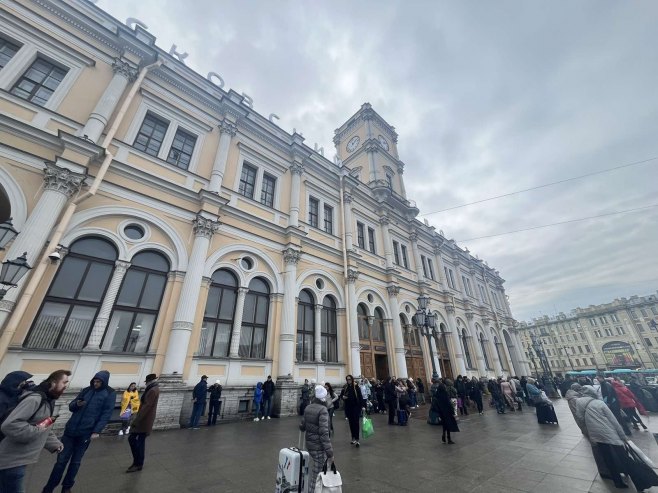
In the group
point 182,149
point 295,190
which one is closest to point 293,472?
point 182,149

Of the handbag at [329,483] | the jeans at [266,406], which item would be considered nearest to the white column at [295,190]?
the jeans at [266,406]

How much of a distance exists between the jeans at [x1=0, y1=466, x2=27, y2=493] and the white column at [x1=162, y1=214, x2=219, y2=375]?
676 cm

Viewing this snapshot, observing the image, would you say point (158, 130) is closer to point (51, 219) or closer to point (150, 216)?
point (150, 216)

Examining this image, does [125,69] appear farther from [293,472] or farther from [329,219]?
[293,472]

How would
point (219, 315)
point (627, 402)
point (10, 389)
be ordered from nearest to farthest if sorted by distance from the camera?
point (10, 389)
point (627, 402)
point (219, 315)

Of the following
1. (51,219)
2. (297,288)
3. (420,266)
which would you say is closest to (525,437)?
(297,288)

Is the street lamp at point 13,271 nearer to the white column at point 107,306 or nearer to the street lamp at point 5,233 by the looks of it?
the street lamp at point 5,233

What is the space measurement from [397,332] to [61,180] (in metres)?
17.4

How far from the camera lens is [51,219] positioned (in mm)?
7891

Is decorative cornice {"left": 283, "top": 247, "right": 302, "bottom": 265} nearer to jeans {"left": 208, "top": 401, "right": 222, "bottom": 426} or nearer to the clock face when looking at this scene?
jeans {"left": 208, "top": 401, "right": 222, "bottom": 426}

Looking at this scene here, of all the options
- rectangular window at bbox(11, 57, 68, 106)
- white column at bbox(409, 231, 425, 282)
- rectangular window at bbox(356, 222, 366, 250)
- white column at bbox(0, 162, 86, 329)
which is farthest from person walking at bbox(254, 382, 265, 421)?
white column at bbox(409, 231, 425, 282)

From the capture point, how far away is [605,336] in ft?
197

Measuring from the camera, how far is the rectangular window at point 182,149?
12039 millimetres

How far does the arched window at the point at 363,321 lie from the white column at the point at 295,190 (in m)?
6.75
